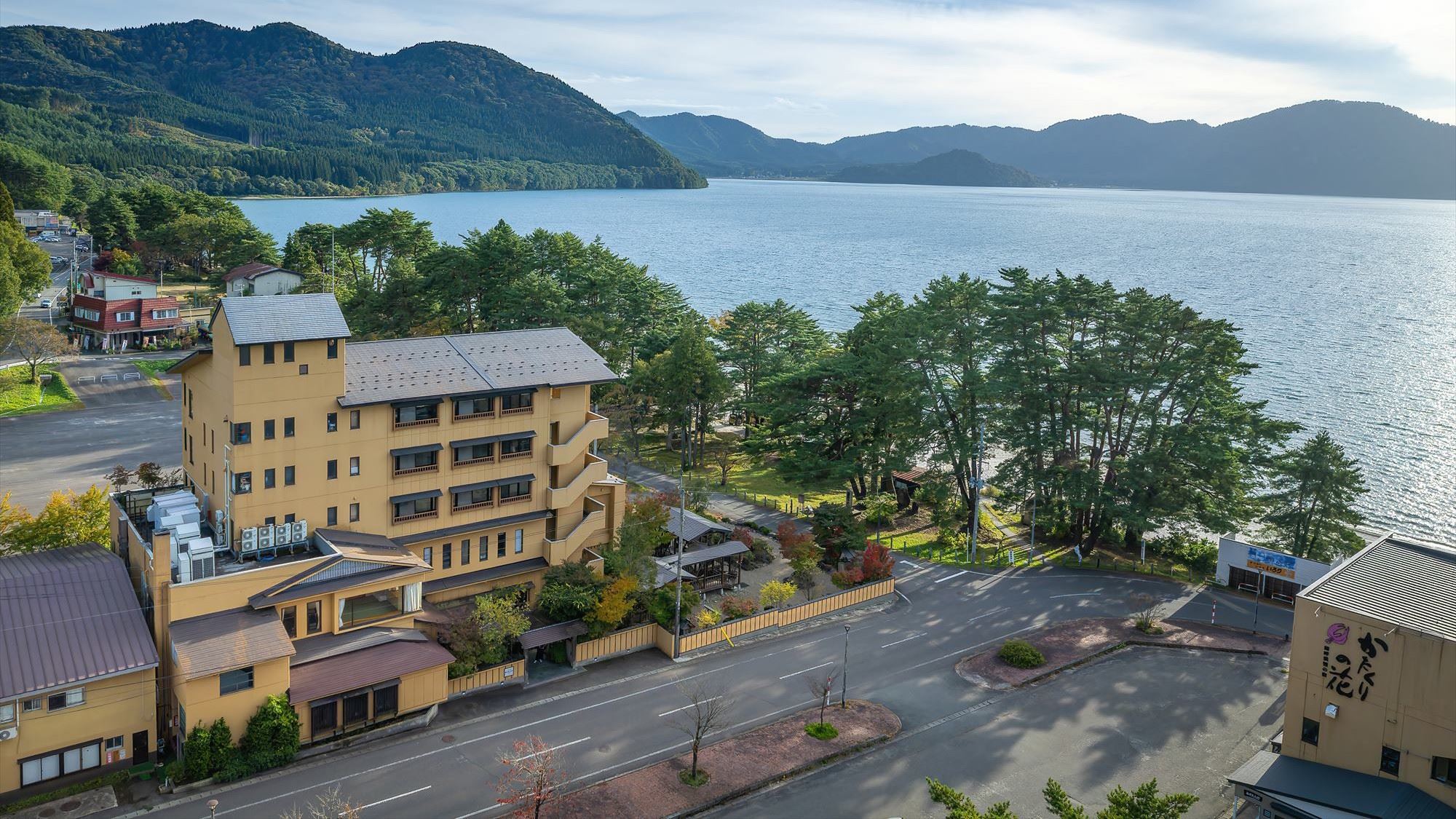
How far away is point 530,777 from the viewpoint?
29.0 m

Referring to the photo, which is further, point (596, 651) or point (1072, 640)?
point (1072, 640)

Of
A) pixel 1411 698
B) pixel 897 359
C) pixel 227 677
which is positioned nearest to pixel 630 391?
pixel 897 359

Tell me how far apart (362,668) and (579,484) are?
13666 millimetres

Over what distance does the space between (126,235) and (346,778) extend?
12114cm

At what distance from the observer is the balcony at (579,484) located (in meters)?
43.9

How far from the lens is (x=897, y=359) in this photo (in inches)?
2344

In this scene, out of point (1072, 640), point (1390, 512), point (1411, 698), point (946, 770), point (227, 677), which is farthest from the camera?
→ point (1390, 512)

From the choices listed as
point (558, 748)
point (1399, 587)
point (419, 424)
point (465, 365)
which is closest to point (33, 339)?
point (465, 365)

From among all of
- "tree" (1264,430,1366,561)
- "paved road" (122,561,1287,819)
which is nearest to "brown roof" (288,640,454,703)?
"paved road" (122,561,1287,819)

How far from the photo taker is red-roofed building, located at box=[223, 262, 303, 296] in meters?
98.8

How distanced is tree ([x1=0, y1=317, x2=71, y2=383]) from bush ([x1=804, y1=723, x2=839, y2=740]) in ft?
236

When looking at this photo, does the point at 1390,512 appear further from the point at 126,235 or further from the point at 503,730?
the point at 126,235

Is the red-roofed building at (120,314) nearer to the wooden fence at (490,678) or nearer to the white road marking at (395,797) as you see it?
the wooden fence at (490,678)

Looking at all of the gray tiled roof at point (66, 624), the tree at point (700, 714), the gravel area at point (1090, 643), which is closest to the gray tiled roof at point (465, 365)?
the gray tiled roof at point (66, 624)
